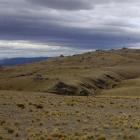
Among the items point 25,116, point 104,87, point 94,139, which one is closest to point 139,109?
point 25,116

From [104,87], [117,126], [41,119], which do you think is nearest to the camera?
[117,126]

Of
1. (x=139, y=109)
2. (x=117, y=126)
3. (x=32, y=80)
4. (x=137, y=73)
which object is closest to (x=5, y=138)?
(x=117, y=126)

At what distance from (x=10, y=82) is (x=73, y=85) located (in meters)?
23.8

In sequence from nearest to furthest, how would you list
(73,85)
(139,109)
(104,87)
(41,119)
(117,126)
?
1. (117,126)
2. (41,119)
3. (139,109)
4. (73,85)
5. (104,87)

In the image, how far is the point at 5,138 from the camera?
24000 mm

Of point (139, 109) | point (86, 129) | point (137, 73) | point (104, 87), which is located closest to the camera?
point (86, 129)

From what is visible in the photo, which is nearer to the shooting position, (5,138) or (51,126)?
(5,138)

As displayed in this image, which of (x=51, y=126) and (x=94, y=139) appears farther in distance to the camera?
(x=51, y=126)

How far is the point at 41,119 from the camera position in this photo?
107ft

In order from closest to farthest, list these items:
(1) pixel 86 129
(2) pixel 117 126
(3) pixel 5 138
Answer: (3) pixel 5 138
(1) pixel 86 129
(2) pixel 117 126

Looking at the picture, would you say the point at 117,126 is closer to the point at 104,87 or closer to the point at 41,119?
the point at 41,119

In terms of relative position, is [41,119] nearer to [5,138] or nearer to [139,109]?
[5,138]

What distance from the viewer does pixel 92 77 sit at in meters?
114

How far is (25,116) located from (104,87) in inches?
2983
